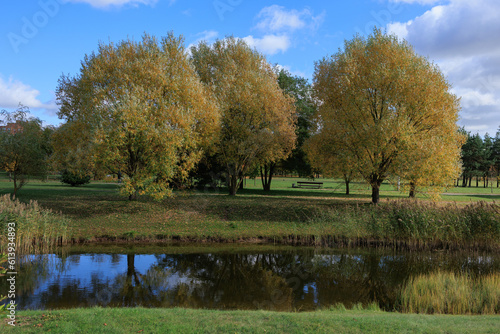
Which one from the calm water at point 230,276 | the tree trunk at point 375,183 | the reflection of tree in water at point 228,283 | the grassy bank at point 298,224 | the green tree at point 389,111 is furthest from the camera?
the tree trunk at point 375,183

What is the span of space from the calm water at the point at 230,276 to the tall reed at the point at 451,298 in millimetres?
753

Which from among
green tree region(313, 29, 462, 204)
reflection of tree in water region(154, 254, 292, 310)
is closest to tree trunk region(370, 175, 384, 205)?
green tree region(313, 29, 462, 204)

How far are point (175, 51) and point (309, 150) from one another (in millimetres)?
12713

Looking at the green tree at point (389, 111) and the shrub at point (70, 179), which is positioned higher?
the green tree at point (389, 111)

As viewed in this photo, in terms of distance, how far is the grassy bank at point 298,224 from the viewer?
17828 millimetres

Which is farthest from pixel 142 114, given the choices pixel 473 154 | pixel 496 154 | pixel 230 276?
pixel 496 154

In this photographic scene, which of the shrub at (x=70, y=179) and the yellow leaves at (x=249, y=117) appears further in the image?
the shrub at (x=70, y=179)

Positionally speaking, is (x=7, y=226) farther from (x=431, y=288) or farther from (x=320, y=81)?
(x=320, y=81)

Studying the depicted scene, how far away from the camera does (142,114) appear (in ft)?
70.6

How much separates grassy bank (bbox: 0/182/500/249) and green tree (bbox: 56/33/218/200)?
2.18 metres

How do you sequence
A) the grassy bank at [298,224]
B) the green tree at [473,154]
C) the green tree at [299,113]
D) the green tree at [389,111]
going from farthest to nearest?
1. the green tree at [473,154]
2. the green tree at [299,113]
3. the green tree at [389,111]
4. the grassy bank at [298,224]

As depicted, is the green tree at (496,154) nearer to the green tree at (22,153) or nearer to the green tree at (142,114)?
the green tree at (142,114)

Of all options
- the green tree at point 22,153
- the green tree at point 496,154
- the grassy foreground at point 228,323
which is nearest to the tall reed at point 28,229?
the grassy foreground at point 228,323

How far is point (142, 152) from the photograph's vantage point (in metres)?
23.3
